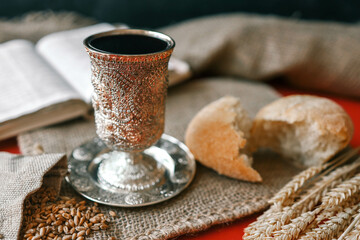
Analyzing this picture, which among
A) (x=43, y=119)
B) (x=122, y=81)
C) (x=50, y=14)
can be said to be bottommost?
(x=43, y=119)

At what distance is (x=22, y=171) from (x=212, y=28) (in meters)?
1.04

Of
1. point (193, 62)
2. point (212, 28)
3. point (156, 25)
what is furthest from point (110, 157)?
point (156, 25)

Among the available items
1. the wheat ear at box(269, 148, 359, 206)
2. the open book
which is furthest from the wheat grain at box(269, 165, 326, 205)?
the open book

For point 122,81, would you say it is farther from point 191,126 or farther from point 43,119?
point 43,119

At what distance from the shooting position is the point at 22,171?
0.76 meters

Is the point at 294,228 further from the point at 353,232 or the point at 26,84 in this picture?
the point at 26,84

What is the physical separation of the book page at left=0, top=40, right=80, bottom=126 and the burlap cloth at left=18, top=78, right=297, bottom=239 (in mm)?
87

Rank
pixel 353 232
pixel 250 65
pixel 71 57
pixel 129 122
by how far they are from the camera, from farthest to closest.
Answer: pixel 250 65, pixel 71 57, pixel 129 122, pixel 353 232

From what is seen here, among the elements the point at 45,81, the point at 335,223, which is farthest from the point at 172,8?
the point at 335,223

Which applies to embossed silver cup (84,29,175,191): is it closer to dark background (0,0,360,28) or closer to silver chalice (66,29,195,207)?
silver chalice (66,29,195,207)

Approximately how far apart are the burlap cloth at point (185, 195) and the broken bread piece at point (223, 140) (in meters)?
0.04

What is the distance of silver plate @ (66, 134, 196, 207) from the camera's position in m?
0.78

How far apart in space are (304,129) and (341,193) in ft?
0.75

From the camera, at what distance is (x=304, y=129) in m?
0.91
